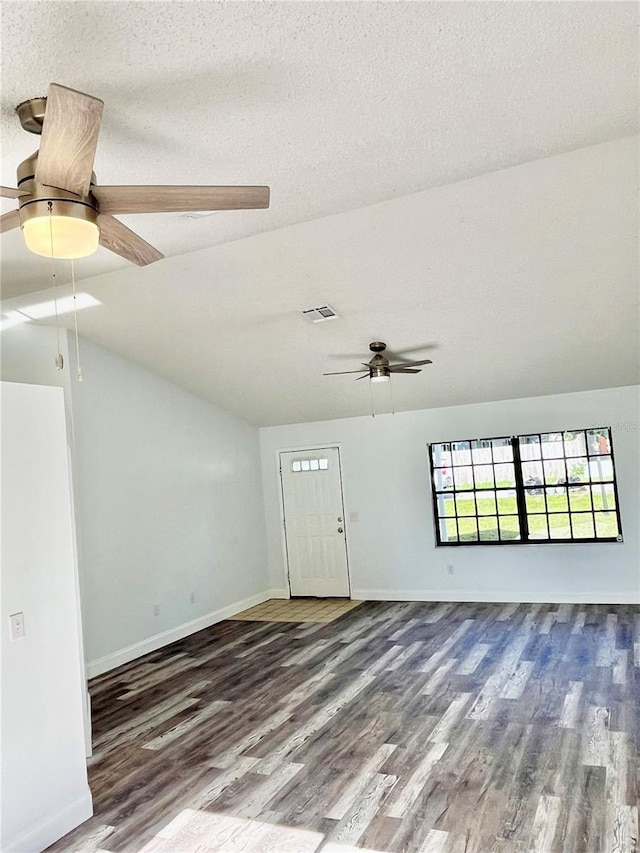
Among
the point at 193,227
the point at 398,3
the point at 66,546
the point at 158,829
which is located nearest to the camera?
the point at 398,3

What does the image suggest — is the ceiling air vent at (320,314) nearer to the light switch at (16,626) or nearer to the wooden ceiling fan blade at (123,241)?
the wooden ceiling fan blade at (123,241)

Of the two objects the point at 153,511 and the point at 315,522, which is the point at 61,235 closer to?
the point at 153,511

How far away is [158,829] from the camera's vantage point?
3080mm

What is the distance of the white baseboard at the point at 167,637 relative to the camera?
19.2ft

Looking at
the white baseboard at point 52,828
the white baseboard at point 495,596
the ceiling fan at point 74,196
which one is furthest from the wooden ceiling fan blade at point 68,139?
the white baseboard at point 495,596

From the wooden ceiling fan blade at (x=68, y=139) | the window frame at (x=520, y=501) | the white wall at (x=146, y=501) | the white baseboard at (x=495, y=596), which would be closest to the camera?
the wooden ceiling fan blade at (x=68, y=139)

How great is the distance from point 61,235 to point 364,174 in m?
1.78

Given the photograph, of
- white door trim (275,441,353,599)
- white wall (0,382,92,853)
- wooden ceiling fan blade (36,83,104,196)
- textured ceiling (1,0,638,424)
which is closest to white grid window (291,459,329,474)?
white door trim (275,441,353,599)

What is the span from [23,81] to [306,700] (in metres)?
4.25

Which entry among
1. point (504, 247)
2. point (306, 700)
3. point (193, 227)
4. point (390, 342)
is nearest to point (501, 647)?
point (306, 700)

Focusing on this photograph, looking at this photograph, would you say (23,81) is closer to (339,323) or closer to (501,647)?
(339,323)

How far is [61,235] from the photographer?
2248 millimetres

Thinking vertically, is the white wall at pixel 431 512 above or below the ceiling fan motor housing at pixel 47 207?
below

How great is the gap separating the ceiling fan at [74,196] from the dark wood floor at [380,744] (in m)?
2.69
